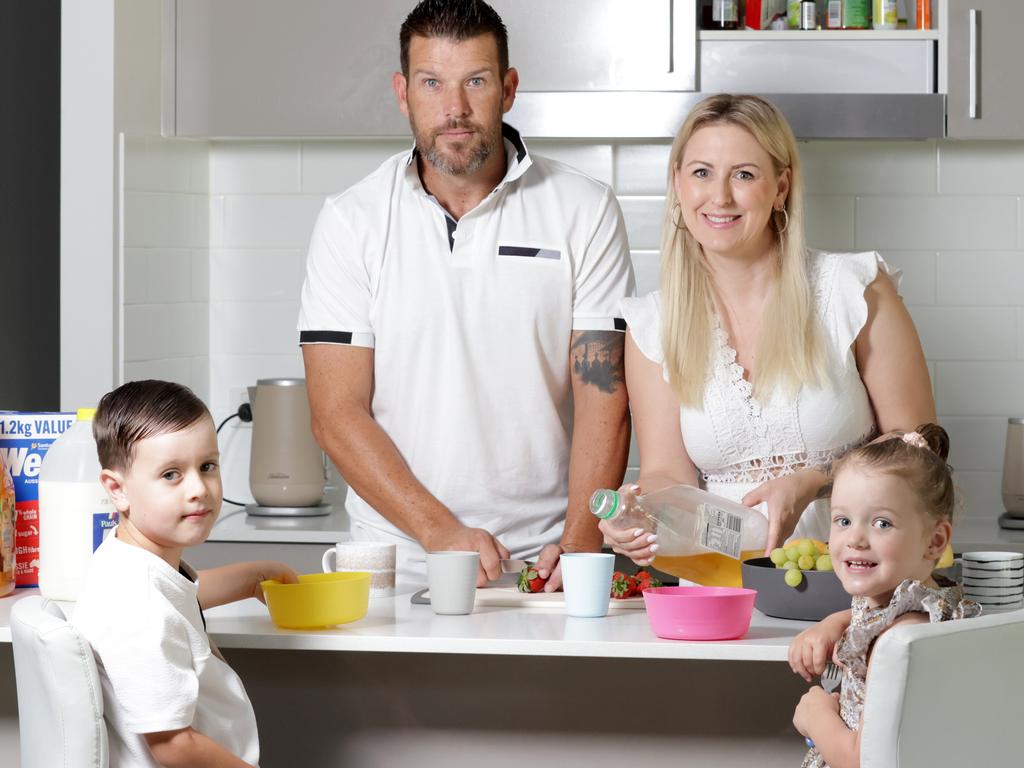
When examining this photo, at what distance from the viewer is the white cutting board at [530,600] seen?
180 cm

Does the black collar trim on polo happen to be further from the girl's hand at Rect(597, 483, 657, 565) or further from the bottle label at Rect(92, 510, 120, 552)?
the bottle label at Rect(92, 510, 120, 552)

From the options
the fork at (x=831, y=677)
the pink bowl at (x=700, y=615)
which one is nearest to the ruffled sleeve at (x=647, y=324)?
the pink bowl at (x=700, y=615)

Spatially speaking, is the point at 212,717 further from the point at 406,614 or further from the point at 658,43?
the point at 658,43

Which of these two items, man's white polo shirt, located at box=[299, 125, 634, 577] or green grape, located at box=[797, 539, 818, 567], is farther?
man's white polo shirt, located at box=[299, 125, 634, 577]

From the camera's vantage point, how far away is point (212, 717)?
1.45 metres

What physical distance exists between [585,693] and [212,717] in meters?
0.51

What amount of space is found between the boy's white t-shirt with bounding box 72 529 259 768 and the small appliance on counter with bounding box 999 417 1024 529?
1.99 m

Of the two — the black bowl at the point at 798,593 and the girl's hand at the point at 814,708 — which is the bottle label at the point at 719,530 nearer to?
the black bowl at the point at 798,593

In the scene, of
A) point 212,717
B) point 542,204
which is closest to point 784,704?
point 212,717

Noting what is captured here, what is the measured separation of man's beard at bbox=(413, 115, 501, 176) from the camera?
2291 millimetres

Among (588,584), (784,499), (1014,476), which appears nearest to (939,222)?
(1014,476)

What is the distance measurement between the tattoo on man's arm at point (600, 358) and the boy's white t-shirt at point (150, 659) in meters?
1.01

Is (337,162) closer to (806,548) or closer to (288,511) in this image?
(288,511)

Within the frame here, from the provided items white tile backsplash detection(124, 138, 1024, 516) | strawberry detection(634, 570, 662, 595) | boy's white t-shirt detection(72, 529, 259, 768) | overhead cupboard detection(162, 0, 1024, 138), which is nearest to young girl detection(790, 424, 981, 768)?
strawberry detection(634, 570, 662, 595)
